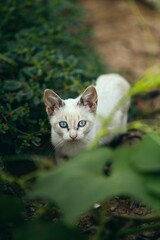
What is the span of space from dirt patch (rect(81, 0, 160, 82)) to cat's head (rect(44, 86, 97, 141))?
188 cm

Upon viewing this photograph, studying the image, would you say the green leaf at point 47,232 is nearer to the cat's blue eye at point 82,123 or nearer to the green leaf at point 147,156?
the green leaf at point 147,156

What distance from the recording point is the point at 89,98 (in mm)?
3395

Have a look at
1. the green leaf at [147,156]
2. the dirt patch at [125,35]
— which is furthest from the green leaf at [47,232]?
the dirt patch at [125,35]

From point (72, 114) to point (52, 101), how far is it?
0.56 feet

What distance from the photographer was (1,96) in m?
3.78

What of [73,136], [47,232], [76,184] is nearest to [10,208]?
[47,232]

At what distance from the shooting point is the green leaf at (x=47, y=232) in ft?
6.84

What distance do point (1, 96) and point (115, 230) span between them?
1755mm

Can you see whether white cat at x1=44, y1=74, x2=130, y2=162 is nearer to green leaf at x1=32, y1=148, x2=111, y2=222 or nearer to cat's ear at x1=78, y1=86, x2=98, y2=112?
cat's ear at x1=78, y1=86, x2=98, y2=112

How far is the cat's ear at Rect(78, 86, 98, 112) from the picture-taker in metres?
3.37

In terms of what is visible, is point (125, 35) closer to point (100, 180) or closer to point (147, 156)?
point (147, 156)

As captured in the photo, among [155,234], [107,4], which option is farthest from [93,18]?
[155,234]

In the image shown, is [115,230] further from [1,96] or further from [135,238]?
[1,96]

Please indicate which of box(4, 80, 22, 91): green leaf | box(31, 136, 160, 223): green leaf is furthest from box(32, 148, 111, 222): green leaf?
box(4, 80, 22, 91): green leaf
